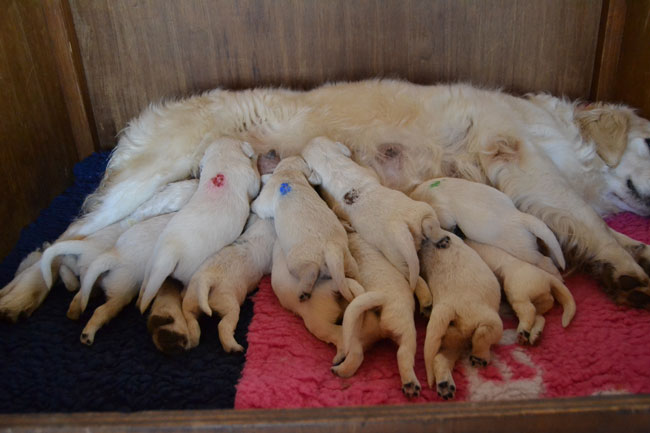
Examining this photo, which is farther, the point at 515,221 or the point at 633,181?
the point at 633,181

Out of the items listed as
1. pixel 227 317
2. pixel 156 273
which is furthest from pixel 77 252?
pixel 227 317

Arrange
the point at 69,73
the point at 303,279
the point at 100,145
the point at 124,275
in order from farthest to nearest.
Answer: the point at 100,145, the point at 69,73, the point at 124,275, the point at 303,279

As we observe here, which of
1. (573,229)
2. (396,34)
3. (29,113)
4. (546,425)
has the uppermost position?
(396,34)

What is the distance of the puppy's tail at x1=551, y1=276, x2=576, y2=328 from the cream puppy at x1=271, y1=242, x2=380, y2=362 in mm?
543

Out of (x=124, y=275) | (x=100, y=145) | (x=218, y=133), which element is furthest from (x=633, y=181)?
(x=100, y=145)

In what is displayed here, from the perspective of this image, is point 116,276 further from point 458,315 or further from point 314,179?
point 458,315

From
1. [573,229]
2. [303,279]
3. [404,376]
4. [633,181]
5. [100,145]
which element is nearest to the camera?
[404,376]

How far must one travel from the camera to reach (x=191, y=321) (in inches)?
60.0

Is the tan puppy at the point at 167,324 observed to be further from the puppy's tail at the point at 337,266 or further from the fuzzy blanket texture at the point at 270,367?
the puppy's tail at the point at 337,266

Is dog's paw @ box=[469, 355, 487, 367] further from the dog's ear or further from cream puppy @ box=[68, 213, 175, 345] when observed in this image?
the dog's ear

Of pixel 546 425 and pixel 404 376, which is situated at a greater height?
pixel 546 425

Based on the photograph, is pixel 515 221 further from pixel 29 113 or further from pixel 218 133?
pixel 29 113

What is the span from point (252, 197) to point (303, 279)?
0.67 meters

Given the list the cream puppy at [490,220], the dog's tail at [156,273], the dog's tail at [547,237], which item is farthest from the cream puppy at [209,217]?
the dog's tail at [547,237]
